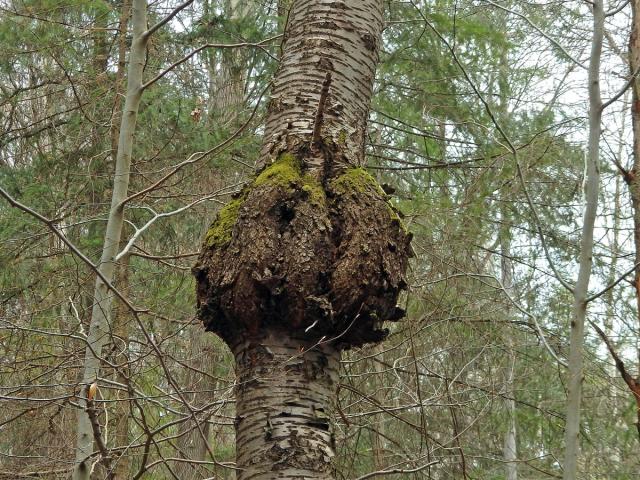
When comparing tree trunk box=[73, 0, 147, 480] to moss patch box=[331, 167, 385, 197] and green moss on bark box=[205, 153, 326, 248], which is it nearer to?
green moss on bark box=[205, 153, 326, 248]

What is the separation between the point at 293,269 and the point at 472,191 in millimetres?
4122

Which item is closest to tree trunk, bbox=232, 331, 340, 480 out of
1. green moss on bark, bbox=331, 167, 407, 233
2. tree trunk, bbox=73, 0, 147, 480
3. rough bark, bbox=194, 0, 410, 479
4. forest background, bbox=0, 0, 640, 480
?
rough bark, bbox=194, 0, 410, 479

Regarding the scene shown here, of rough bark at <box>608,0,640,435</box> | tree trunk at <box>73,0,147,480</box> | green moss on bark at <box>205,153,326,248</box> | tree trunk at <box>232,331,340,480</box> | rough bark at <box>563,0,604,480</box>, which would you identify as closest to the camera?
tree trunk at <box>232,331,340,480</box>

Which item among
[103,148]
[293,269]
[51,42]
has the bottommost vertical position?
[293,269]

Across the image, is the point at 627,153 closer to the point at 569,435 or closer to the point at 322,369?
the point at 569,435

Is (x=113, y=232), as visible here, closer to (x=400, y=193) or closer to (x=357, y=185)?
(x=357, y=185)

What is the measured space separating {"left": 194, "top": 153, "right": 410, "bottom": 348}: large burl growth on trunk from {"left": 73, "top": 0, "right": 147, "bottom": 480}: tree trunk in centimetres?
148

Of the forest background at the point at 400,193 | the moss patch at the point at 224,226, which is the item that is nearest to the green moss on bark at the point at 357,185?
the moss patch at the point at 224,226

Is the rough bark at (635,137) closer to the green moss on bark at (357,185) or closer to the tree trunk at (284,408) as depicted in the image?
the green moss on bark at (357,185)

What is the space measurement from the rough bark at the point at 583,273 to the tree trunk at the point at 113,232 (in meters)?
2.28

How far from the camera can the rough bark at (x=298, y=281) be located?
7.09ft

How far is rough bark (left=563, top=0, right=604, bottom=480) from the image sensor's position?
3.45 metres

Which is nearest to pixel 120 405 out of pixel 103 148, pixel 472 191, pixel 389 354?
pixel 389 354

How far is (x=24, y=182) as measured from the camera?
6.98 metres
